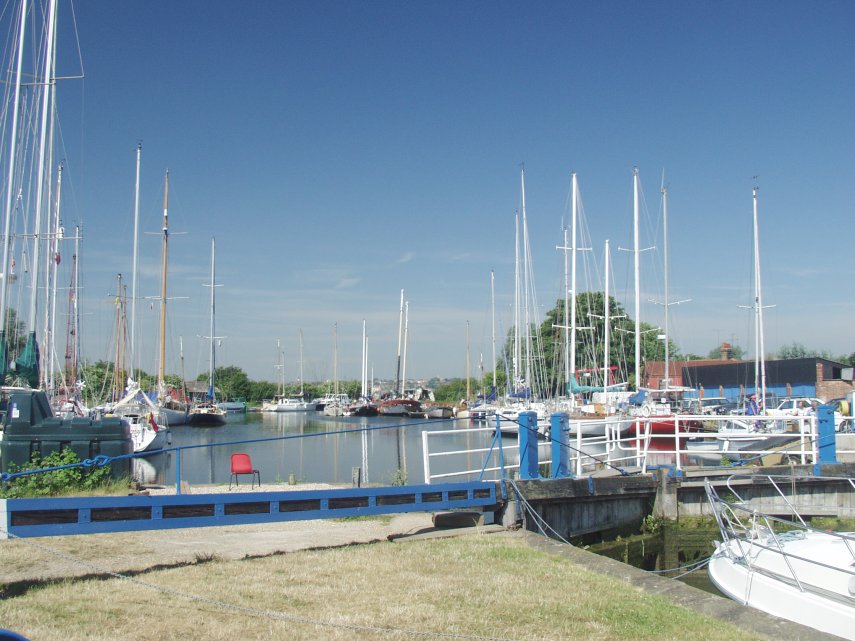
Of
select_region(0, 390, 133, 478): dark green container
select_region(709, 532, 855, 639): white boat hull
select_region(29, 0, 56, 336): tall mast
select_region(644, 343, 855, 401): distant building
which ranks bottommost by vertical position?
select_region(709, 532, 855, 639): white boat hull

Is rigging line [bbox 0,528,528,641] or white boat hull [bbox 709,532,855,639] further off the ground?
rigging line [bbox 0,528,528,641]

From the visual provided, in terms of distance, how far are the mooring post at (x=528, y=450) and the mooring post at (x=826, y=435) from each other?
828cm

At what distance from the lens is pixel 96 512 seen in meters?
9.42

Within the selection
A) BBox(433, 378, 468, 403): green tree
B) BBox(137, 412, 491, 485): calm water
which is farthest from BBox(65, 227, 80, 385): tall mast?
BBox(433, 378, 468, 403): green tree

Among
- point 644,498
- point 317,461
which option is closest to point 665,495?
point 644,498

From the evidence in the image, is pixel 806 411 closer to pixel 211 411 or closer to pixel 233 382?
pixel 211 411

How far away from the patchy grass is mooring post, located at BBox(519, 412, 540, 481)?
3.90 meters

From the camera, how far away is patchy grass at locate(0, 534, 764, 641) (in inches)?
278

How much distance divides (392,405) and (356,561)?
85.6 m

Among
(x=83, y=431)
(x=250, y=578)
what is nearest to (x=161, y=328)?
(x=83, y=431)

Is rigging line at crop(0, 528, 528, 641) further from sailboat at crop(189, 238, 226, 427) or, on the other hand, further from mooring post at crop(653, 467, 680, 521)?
sailboat at crop(189, 238, 226, 427)

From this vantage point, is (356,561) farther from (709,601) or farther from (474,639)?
(709,601)

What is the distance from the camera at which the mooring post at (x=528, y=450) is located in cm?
1392

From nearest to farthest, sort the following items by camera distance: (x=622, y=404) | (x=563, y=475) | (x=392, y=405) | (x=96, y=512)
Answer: (x=96, y=512)
(x=563, y=475)
(x=622, y=404)
(x=392, y=405)
